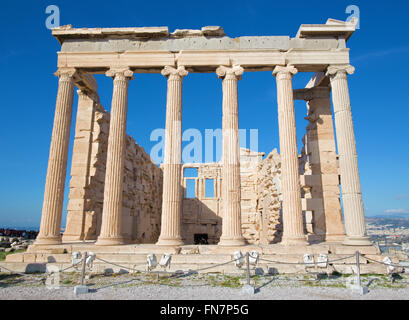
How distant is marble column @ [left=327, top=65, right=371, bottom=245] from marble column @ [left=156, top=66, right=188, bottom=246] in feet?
22.5

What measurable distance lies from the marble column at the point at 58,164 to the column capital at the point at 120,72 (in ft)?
5.44

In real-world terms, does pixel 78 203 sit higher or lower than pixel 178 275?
higher

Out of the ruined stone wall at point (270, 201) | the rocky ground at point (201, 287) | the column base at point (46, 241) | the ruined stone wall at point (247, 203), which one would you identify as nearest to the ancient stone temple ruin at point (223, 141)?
the column base at point (46, 241)

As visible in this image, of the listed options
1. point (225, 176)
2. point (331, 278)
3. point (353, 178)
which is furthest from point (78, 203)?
point (353, 178)

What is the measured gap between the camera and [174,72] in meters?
13.8

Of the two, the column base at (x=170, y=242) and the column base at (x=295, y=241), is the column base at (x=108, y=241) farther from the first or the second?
the column base at (x=295, y=241)

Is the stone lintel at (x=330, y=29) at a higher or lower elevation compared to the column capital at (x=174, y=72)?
higher

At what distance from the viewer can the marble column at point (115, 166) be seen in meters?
12.6

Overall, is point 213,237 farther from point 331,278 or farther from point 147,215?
point 331,278

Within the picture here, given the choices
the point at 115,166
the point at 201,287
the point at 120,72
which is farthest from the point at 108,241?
the point at 120,72

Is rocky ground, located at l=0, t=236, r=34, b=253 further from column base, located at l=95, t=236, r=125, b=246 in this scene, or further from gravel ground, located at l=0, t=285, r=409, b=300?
gravel ground, located at l=0, t=285, r=409, b=300

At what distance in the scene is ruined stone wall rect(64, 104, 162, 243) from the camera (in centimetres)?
1489
